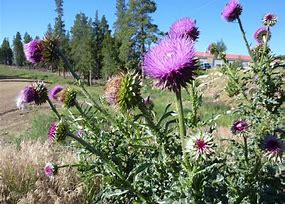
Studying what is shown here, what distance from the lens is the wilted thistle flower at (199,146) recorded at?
2.21 metres

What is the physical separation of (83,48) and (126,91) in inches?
2474

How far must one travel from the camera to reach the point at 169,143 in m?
2.68

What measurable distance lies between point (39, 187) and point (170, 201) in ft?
7.36

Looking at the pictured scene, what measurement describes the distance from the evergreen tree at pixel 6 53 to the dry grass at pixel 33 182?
115339 millimetres

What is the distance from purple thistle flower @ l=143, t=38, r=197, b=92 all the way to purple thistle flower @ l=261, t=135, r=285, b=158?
0.92m

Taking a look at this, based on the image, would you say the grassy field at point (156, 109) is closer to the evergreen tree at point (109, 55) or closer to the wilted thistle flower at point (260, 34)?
the wilted thistle flower at point (260, 34)

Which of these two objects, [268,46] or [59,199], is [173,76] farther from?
[268,46]

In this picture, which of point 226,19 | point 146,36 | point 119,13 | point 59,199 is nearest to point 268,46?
point 226,19

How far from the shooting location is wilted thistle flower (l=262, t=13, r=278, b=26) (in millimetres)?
4753

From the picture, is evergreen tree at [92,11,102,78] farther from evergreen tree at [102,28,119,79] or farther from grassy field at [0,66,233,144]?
grassy field at [0,66,233,144]

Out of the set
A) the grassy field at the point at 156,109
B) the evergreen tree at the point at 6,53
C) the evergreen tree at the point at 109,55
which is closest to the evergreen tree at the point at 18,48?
the evergreen tree at the point at 6,53

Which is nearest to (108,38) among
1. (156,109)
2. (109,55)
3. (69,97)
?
(109,55)

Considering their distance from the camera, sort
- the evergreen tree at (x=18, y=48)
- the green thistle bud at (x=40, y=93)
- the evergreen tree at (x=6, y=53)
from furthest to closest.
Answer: the evergreen tree at (x=6, y=53) → the evergreen tree at (x=18, y=48) → the green thistle bud at (x=40, y=93)

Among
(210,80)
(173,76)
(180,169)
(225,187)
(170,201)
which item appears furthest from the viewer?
(210,80)
